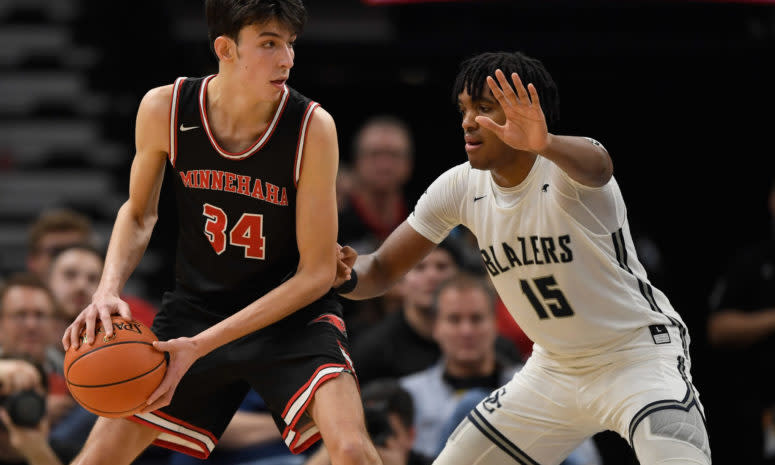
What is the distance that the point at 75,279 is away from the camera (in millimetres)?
7473

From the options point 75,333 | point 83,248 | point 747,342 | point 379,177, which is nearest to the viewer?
point 75,333

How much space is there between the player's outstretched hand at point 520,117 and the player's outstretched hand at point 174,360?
1.42 m

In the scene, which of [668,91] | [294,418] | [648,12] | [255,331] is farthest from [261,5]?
[668,91]

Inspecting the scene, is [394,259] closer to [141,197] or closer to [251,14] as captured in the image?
[141,197]

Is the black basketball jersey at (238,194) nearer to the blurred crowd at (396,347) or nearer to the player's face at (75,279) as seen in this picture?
the blurred crowd at (396,347)

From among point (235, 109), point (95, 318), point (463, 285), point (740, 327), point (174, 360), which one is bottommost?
point (740, 327)

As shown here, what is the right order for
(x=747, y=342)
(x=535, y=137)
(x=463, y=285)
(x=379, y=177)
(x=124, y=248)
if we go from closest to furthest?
(x=535, y=137), (x=124, y=248), (x=463, y=285), (x=747, y=342), (x=379, y=177)

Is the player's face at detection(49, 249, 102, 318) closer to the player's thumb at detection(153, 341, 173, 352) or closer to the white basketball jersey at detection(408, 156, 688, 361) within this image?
the player's thumb at detection(153, 341, 173, 352)

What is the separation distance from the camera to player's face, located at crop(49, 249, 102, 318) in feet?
24.5

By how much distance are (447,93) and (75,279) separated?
4.04 meters

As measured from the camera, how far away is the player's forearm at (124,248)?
14.9 ft

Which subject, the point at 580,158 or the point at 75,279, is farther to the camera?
the point at 75,279

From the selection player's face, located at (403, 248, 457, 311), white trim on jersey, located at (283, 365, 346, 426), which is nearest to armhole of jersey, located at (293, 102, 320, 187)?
white trim on jersey, located at (283, 365, 346, 426)

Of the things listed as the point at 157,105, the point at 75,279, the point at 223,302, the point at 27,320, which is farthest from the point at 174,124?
the point at 75,279
